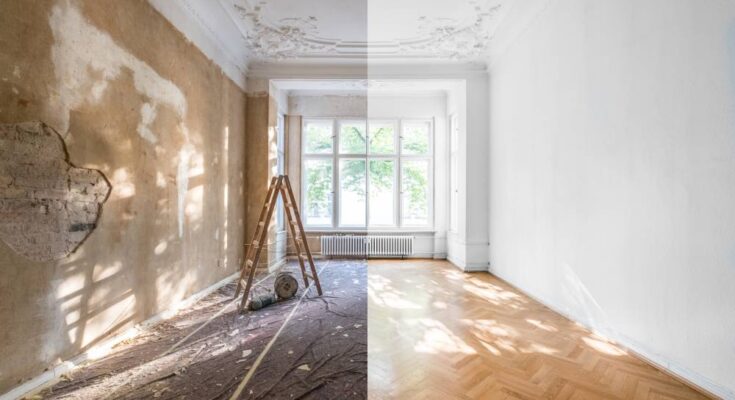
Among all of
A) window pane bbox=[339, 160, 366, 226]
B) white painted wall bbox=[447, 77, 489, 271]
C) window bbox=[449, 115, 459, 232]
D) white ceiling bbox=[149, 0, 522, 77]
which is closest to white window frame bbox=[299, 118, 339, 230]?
window pane bbox=[339, 160, 366, 226]

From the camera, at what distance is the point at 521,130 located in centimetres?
450

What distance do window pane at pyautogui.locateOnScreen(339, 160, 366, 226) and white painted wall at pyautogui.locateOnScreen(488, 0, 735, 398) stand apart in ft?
12.3

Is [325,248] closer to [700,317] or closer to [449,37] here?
[449,37]

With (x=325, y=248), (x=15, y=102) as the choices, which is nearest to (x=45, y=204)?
(x=15, y=102)

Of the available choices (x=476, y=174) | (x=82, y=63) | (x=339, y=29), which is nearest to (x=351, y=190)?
(x=476, y=174)

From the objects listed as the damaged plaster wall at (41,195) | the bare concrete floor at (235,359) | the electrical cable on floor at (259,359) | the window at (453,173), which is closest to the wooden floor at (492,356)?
the bare concrete floor at (235,359)

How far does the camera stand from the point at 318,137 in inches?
289

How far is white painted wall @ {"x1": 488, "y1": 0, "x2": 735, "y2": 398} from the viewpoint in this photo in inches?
78.7

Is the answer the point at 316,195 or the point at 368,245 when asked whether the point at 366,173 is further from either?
the point at 368,245

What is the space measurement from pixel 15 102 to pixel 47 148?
0.99 feet

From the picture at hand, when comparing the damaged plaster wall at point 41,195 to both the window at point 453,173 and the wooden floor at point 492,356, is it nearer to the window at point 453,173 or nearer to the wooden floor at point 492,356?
the wooden floor at point 492,356

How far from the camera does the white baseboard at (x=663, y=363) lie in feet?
6.51

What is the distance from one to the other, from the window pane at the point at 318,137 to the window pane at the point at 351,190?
0.46 m

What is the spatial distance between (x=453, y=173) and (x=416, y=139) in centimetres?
113
